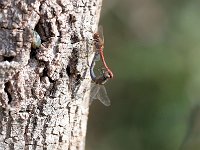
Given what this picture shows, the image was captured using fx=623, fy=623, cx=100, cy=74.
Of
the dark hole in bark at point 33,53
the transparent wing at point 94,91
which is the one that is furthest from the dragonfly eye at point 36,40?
the transparent wing at point 94,91

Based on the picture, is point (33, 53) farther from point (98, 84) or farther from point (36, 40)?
point (98, 84)

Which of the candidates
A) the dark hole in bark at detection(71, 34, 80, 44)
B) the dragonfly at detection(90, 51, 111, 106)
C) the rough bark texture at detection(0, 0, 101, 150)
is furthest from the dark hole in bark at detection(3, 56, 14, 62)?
the dragonfly at detection(90, 51, 111, 106)

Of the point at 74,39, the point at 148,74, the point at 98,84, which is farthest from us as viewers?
the point at 148,74

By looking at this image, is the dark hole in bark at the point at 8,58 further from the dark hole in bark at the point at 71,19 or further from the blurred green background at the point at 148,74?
the blurred green background at the point at 148,74

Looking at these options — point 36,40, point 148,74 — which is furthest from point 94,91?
point 148,74

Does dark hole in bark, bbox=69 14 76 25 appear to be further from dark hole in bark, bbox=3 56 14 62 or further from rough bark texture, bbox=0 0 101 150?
dark hole in bark, bbox=3 56 14 62
